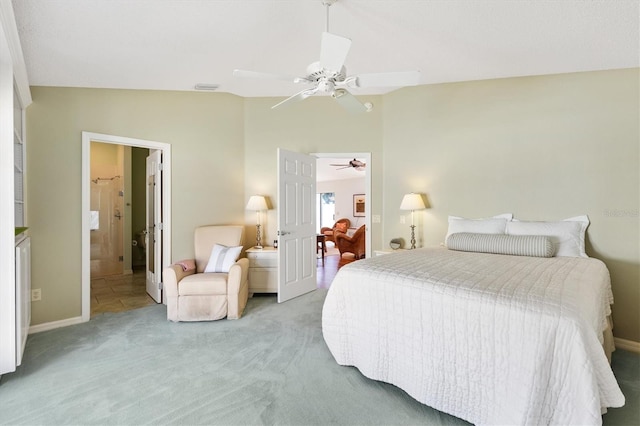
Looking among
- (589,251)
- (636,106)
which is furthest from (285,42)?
(589,251)

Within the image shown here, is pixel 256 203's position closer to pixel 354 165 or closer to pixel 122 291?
pixel 122 291

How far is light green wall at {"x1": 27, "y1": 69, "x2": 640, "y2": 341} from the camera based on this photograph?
9.47 feet

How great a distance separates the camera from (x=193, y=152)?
397 cm

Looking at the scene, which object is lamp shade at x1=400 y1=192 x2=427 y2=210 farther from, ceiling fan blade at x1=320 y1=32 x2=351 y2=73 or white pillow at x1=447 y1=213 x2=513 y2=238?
ceiling fan blade at x1=320 y1=32 x2=351 y2=73

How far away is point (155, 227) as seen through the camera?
13.4ft

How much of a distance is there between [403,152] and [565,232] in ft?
6.51

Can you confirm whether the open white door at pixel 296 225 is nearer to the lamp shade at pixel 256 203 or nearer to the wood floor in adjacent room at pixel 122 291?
the lamp shade at pixel 256 203

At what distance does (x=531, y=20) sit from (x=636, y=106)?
148 centimetres

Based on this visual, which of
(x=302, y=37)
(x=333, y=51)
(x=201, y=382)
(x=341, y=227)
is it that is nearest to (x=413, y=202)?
(x=302, y=37)

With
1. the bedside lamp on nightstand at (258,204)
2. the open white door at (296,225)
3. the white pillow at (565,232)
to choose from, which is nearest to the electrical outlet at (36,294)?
the bedside lamp on nightstand at (258,204)

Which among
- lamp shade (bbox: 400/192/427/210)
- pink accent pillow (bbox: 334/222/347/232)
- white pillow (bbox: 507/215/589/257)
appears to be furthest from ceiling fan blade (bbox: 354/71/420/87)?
pink accent pillow (bbox: 334/222/347/232)

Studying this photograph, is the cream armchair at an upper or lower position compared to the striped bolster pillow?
lower

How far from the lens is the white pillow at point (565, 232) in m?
2.81

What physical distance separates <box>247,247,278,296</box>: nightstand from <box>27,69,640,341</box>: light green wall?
465 mm
